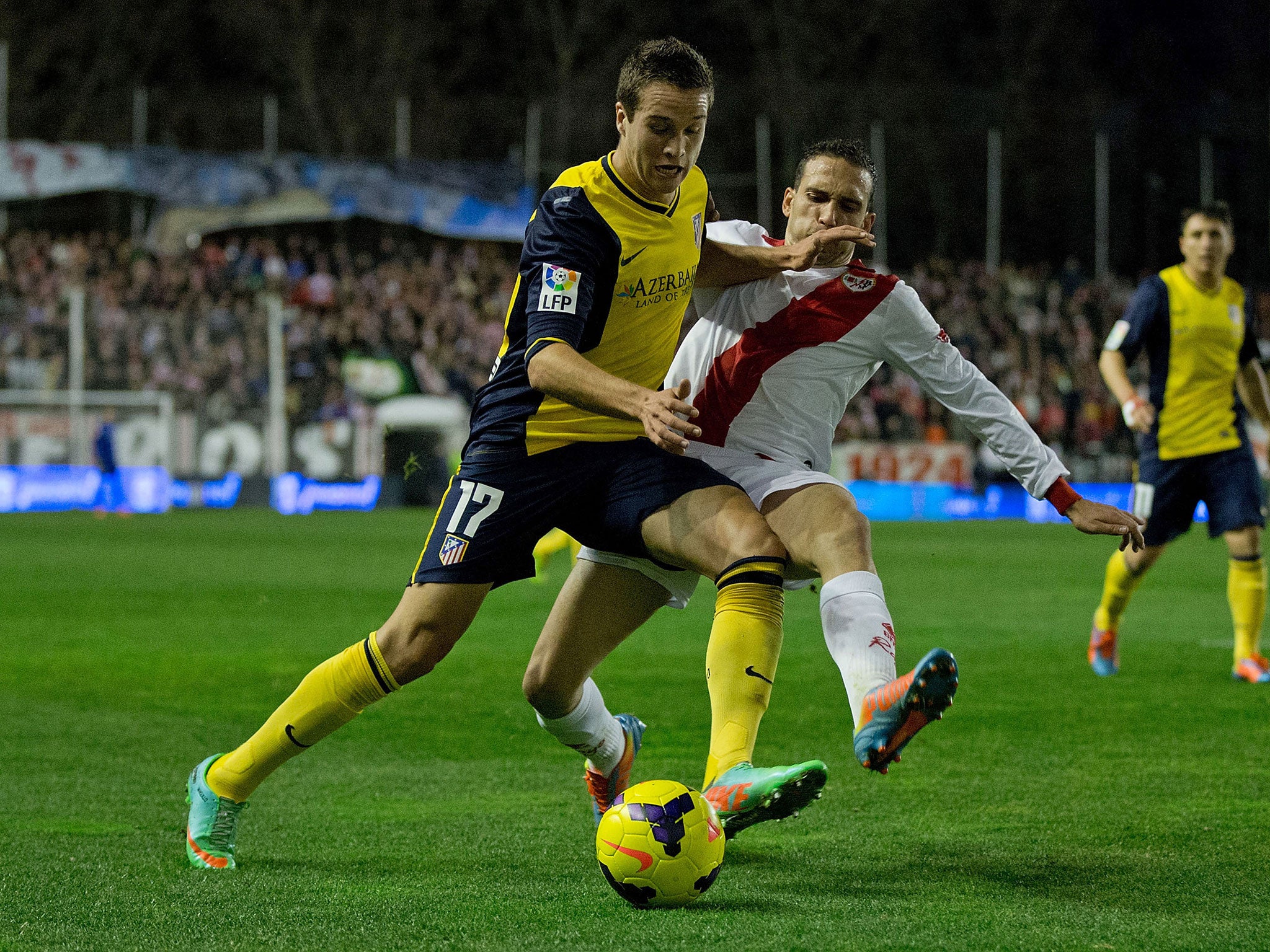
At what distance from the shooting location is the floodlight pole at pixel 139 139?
1220 inches

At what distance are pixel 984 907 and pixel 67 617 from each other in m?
8.66

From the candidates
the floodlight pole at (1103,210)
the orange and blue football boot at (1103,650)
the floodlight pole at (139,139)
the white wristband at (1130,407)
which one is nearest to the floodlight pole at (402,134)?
the floodlight pole at (139,139)

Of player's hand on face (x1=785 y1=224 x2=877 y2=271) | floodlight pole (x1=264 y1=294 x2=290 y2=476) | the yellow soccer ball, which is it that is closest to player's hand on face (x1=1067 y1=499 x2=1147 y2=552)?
player's hand on face (x1=785 y1=224 x2=877 y2=271)

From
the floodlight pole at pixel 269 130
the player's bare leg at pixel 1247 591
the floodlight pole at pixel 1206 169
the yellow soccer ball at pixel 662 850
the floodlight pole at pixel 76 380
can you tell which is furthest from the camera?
the floodlight pole at pixel 1206 169

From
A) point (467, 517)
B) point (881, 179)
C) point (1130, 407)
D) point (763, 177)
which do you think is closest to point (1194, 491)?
point (1130, 407)

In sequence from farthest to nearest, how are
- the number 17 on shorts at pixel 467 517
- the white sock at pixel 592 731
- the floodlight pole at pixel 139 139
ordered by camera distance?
1. the floodlight pole at pixel 139 139
2. the white sock at pixel 592 731
3. the number 17 on shorts at pixel 467 517

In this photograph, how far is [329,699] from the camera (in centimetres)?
449

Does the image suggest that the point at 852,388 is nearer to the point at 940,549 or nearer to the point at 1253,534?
the point at 1253,534

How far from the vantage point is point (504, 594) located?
13859 mm

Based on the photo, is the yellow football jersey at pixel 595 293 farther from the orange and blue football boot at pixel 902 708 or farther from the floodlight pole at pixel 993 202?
the floodlight pole at pixel 993 202

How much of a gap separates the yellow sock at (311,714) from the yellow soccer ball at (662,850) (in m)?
0.87

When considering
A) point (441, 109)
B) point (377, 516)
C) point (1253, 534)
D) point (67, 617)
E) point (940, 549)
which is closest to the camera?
point (1253, 534)

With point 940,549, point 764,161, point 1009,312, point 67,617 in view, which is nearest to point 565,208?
point 67,617

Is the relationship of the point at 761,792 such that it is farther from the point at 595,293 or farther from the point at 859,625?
the point at 595,293
